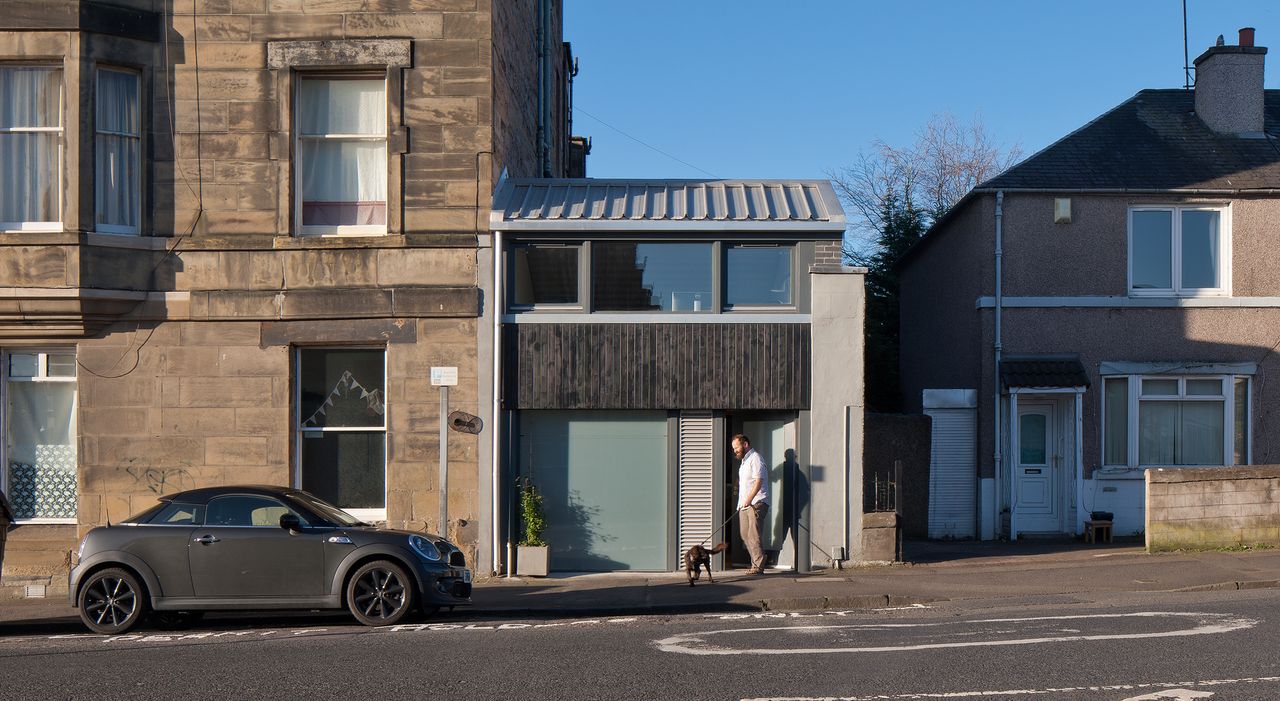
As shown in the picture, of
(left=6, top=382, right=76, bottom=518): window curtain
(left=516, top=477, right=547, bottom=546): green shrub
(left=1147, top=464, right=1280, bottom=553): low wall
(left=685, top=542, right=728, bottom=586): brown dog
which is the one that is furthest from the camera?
(left=1147, top=464, right=1280, bottom=553): low wall

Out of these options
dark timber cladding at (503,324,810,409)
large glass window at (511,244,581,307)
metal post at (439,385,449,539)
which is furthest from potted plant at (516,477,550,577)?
large glass window at (511,244,581,307)

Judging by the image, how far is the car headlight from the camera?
465 inches

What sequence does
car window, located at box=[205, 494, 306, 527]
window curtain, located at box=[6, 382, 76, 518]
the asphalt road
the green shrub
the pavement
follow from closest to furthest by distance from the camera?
the asphalt road
car window, located at box=[205, 494, 306, 527]
the pavement
the green shrub
window curtain, located at box=[6, 382, 76, 518]

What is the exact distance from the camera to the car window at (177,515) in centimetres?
1198

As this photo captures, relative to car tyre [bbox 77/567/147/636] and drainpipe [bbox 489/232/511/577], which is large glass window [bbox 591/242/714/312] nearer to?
drainpipe [bbox 489/232/511/577]

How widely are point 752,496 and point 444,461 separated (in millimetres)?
3958

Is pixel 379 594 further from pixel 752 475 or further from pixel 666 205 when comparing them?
pixel 666 205

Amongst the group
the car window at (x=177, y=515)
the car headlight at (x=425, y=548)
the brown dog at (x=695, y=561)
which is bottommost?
the brown dog at (x=695, y=561)

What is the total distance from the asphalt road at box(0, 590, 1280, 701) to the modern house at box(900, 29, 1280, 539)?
713 cm

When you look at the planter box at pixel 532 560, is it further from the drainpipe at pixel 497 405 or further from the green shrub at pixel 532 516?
the drainpipe at pixel 497 405

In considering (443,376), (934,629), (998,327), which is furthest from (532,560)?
(998,327)

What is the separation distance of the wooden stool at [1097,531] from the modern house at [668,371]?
4.95 meters

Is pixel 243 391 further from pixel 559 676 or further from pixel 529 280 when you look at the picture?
pixel 559 676

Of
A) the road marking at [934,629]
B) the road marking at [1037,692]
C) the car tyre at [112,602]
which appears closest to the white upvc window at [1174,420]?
the road marking at [934,629]
